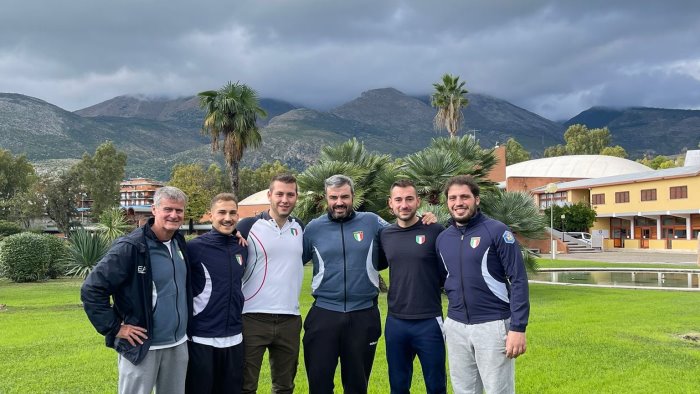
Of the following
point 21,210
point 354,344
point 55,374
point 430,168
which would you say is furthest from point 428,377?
point 21,210

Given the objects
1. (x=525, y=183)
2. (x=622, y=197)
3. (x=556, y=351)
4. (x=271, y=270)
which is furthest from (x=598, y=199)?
(x=271, y=270)

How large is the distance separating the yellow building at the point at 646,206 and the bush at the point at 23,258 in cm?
4573

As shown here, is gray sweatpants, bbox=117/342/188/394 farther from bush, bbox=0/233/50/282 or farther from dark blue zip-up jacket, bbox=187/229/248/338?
bush, bbox=0/233/50/282

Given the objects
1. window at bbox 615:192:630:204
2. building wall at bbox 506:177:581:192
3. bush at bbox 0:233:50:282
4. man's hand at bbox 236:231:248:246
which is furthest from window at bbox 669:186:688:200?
man's hand at bbox 236:231:248:246

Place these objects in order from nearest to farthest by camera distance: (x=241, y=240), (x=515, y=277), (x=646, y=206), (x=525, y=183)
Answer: (x=515, y=277)
(x=241, y=240)
(x=646, y=206)
(x=525, y=183)

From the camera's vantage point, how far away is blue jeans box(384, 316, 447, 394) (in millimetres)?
4730

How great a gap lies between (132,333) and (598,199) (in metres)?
57.2

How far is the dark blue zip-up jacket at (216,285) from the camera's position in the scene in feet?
14.4

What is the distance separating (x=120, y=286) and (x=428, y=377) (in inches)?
102

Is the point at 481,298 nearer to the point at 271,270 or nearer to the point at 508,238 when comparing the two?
the point at 508,238

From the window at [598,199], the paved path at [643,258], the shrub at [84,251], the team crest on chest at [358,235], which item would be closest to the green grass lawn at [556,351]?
the team crest on chest at [358,235]

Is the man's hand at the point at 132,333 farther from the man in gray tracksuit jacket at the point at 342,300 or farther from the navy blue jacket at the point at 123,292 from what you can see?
the man in gray tracksuit jacket at the point at 342,300

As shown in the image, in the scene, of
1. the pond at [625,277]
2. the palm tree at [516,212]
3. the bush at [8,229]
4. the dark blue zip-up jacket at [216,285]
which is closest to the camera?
the dark blue zip-up jacket at [216,285]

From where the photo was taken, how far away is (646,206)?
49500 mm
